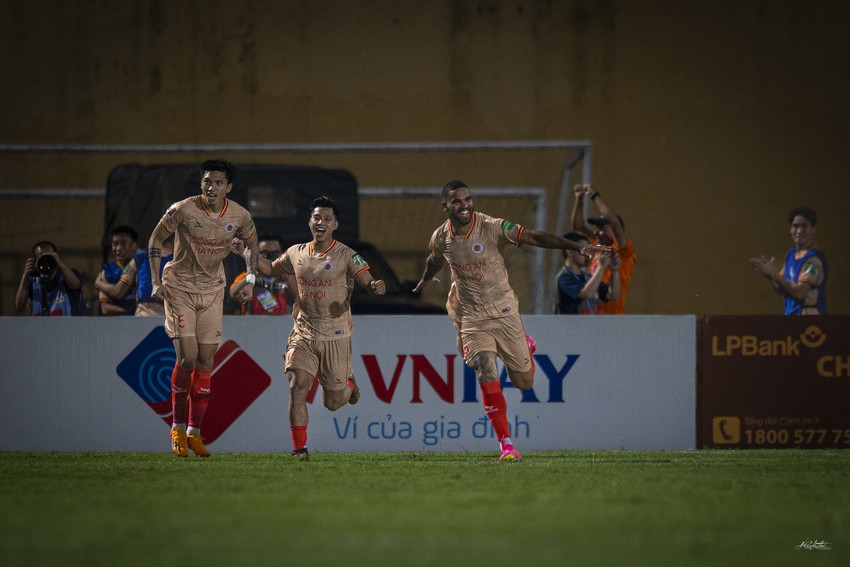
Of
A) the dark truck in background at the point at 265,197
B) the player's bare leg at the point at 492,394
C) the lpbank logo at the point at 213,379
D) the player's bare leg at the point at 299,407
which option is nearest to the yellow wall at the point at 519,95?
the dark truck in background at the point at 265,197

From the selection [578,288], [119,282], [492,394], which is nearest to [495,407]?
[492,394]

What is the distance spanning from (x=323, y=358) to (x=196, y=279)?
3.82 feet

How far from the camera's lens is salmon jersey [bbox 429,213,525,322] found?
973 centimetres

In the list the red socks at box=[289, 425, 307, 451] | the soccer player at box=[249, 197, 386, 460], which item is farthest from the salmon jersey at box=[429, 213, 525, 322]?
the red socks at box=[289, 425, 307, 451]

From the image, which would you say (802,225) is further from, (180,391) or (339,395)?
(180,391)

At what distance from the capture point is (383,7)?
65.6 ft

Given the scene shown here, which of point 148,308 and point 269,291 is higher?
point 269,291

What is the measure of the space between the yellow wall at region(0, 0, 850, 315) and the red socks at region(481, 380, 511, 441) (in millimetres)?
10067

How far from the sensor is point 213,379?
11070 mm

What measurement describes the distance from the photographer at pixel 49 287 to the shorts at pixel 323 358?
3308 mm

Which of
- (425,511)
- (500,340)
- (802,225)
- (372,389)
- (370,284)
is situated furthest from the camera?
(802,225)

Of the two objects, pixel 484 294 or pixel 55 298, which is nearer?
pixel 484 294

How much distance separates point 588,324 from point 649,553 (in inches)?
236

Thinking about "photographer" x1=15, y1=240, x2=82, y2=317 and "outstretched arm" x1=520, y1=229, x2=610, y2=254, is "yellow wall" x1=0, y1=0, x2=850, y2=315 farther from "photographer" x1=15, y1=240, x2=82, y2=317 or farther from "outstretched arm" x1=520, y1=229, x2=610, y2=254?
"outstretched arm" x1=520, y1=229, x2=610, y2=254
